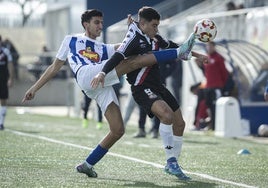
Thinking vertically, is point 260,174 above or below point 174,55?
below

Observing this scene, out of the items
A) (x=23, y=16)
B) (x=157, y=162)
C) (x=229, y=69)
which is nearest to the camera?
(x=157, y=162)

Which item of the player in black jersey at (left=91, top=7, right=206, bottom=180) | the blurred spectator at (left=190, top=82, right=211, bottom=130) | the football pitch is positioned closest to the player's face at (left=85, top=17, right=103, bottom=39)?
the player in black jersey at (left=91, top=7, right=206, bottom=180)

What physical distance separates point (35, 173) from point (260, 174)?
2.66 meters

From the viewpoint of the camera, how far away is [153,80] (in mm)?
10695

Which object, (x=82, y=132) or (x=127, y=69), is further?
(x=82, y=132)

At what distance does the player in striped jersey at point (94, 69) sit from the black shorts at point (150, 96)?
28 cm

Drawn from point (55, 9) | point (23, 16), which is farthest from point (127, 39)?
point (23, 16)

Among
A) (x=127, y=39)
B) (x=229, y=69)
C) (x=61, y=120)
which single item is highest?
(x=127, y=39)

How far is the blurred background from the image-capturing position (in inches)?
746

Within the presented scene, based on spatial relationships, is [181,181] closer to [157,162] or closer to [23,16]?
[157,162]

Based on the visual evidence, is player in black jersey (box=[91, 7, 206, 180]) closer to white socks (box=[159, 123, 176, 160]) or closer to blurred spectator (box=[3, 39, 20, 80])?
white socks (box=[159, 123, 176, 160])

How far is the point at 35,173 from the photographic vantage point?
34.9ft

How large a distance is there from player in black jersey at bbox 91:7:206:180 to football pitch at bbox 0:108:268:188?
0.39m

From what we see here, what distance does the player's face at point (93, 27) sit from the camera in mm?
10656
